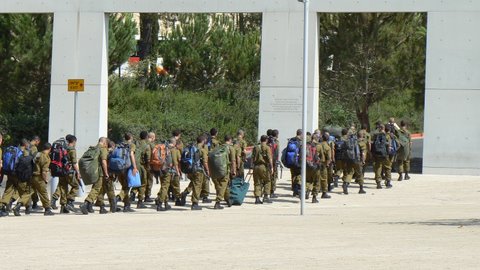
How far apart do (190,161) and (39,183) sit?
9.91ft

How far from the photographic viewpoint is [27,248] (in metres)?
16.2

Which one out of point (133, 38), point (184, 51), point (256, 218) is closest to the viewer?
point (256, 218)

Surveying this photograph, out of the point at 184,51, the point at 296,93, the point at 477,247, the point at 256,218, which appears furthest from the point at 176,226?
the point at 184,51

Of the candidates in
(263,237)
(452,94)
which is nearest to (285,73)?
(452,94)

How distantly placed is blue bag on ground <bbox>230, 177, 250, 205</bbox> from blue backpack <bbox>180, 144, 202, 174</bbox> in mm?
1358

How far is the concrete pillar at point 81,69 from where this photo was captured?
33312 millimetres

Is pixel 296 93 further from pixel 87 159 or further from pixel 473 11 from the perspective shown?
pixel 87 159

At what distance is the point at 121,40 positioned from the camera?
4172 centimetres

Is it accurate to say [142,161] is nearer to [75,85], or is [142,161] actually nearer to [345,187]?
[75,85]

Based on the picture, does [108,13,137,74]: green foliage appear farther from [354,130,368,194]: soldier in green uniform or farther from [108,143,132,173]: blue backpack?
[108,143,132,173]: blue backpack

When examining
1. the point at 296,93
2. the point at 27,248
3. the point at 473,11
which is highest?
the point at 473,11

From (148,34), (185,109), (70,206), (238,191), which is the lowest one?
(70,206)

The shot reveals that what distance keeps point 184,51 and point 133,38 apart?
6.27 meters

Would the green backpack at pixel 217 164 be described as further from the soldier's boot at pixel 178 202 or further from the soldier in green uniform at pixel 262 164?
the soldier's boot at pixel 178 202
